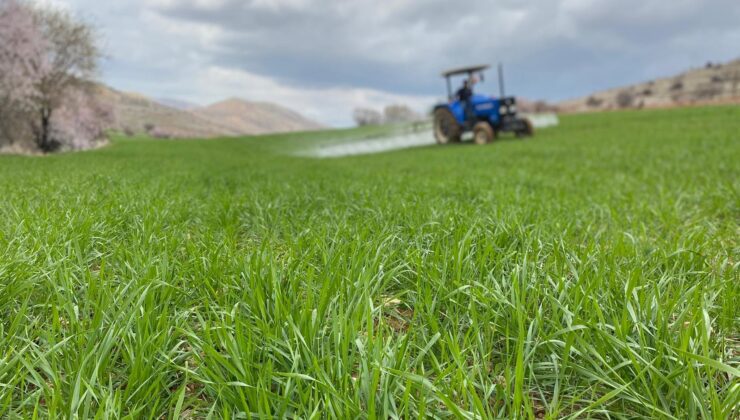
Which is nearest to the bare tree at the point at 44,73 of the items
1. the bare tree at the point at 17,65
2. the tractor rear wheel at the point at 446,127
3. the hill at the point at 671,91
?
→ the bare tree at the point at 17,65

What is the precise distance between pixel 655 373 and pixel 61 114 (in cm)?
3531

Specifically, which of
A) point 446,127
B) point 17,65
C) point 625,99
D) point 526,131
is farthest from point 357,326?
point 625,99

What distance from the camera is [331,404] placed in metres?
1.24

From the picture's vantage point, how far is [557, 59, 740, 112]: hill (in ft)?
202

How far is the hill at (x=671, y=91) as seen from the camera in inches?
2420

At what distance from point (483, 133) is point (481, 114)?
1.31 m

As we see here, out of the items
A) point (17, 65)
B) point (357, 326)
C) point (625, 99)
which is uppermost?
point (17, 65)

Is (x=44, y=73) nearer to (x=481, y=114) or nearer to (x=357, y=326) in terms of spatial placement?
(x=481, y=114)

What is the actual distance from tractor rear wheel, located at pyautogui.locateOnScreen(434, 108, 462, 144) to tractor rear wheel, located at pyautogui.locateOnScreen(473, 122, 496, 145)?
1.35 meters

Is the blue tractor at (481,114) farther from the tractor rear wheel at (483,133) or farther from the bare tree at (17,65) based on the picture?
the bare tree at (17,65)

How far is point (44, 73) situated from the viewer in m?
22.0

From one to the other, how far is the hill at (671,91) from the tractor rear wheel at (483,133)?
178ft

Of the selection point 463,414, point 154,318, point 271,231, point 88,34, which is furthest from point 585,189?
point 88,34

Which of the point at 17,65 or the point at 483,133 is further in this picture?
the point at 17,65
